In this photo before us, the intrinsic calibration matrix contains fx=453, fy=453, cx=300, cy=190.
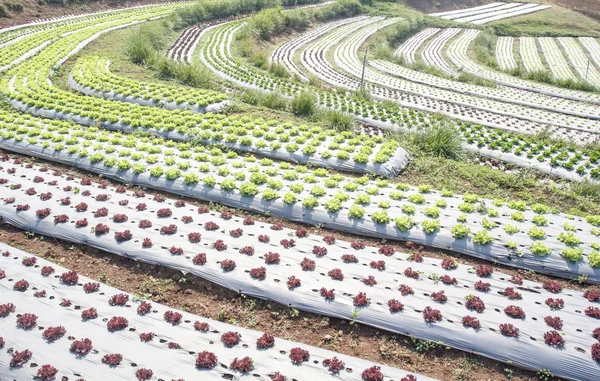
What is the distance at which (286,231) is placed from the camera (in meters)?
12.0

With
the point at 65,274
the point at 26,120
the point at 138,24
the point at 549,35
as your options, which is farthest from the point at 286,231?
the point at 549,35

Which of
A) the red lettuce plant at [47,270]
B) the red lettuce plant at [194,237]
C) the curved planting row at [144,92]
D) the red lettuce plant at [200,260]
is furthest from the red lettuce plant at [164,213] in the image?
the curved planting row at [144,92]

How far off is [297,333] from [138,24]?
38.4 m

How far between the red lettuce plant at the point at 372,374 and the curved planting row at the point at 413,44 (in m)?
39.1

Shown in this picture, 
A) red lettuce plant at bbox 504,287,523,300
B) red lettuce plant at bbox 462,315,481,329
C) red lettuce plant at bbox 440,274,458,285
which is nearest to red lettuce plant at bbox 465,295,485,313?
red lettuce plant at bbox 462,315,481,329

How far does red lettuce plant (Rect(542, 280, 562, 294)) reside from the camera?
10.0 metres

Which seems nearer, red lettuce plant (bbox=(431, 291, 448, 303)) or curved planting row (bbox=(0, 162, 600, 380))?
curved planting row (bbox=(0, 162, 600, 380))

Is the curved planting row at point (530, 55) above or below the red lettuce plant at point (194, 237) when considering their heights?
below

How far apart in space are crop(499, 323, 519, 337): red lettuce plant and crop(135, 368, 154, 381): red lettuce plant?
6662 mm

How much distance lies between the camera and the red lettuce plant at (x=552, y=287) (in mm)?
10023

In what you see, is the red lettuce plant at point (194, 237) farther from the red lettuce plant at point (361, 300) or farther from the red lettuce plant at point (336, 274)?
the red lettuce plant at point (361, 300)

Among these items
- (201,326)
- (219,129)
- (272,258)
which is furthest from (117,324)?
(219,129)

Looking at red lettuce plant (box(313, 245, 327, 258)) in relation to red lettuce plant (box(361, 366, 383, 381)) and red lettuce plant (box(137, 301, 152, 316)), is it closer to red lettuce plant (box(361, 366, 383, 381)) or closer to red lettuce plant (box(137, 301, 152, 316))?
red lettuce plant (box(361, 366, 383, 381))

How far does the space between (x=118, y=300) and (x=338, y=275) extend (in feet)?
15.6
